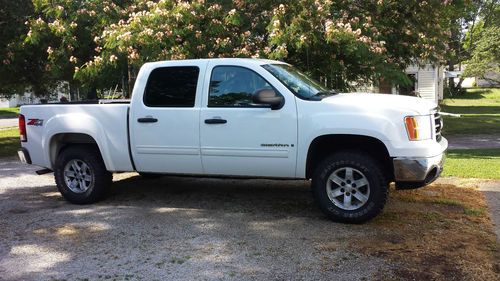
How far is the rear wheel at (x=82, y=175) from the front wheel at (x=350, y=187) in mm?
3011

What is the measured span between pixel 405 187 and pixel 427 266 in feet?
4.67

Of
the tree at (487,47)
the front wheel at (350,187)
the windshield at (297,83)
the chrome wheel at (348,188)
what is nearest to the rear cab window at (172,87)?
the windshield at (297,83)

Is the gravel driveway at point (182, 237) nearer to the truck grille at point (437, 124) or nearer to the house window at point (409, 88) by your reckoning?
the truck grille at point (437, 124)

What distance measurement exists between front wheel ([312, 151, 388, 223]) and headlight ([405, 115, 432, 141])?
1.76 feet

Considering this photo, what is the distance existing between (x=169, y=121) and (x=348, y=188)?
2.37m

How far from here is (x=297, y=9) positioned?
10914 millimetres

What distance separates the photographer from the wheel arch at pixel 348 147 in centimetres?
591

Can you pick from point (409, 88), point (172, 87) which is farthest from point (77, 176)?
point (409, 88)

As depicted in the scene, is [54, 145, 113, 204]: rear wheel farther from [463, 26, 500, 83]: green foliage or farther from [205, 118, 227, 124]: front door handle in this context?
[463, 26, 500, 83]: green foliage

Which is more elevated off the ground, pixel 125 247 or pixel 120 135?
pixel 120 135

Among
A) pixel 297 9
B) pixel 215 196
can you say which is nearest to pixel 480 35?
pixel 297 9

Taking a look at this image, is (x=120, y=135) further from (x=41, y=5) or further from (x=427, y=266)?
(x=41, y=5)

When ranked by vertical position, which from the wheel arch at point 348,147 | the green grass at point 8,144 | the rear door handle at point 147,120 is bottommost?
the green grass at point 8,144

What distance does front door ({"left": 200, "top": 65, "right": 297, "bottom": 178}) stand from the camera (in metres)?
6.09
